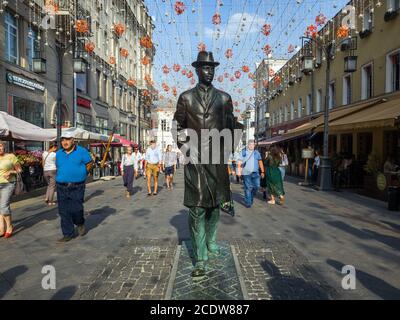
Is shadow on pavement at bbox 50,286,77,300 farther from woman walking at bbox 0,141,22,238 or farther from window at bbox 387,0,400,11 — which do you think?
window at bbox 387,0,400,11

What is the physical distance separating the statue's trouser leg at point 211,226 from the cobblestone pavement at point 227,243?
1.48 feet

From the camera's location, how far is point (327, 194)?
12.3 metres

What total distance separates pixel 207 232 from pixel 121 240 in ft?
6.86

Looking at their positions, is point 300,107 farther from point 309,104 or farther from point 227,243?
point 227,243

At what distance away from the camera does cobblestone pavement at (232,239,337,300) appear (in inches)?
138

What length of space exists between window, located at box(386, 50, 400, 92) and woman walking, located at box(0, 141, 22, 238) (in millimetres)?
14388

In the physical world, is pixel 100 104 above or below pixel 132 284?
above

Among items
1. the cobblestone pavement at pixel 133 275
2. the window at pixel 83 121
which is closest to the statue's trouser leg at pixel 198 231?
the cobblestone pavement at pixel 133 275

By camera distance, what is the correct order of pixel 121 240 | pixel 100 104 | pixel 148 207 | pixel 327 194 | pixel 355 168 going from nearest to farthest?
1. pixel 121 240
2. pixel 148 207
3. pixel 327 194
4. pixel 355 168
5. pixel 100 104

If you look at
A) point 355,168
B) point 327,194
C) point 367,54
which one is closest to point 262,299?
point 327,194

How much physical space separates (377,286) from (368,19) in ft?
51.8

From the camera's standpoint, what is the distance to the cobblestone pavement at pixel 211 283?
3360 mm

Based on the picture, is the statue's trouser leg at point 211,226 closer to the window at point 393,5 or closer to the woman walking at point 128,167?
the woman walking at point 128,167
